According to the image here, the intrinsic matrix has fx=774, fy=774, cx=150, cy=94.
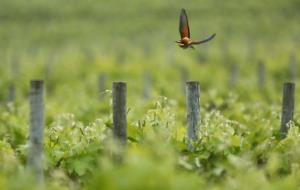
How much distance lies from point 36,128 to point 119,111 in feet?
2.94

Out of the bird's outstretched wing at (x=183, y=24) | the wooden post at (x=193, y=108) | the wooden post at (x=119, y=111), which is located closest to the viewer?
the wooden post at (x=119, y=111)

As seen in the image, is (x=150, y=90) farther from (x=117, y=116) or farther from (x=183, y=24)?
(x=117, y=116)

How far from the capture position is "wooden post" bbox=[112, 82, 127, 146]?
20.5 feet

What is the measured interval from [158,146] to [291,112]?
3415 millimetres

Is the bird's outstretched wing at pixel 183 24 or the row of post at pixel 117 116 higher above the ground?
the bird's outstretched wing at pixel 183 24

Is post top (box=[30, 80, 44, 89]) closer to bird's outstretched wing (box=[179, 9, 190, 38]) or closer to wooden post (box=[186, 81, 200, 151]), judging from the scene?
bird's outstretched wing (box=[179, 9, 190, 38])

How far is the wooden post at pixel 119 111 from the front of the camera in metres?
6.23

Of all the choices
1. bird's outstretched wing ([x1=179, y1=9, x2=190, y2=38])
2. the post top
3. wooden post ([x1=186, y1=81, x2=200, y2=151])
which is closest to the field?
wooden post ([x1=186, y1=81, x2=200, y2=151])

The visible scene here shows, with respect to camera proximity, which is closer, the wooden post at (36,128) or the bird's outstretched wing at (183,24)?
the wooden post at (36,128)

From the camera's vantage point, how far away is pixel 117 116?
20.6ft

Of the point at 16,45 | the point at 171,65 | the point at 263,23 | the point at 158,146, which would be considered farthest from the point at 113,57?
the point at 158,146

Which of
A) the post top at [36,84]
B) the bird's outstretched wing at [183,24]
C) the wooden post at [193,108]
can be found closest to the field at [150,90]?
the wooden post at [193,108]

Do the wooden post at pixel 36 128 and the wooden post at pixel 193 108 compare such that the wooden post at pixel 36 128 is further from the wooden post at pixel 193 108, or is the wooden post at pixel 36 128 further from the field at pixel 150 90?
the wooden post at pixel 193 108

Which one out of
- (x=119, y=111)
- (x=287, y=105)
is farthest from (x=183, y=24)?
(x=287, y=105)
